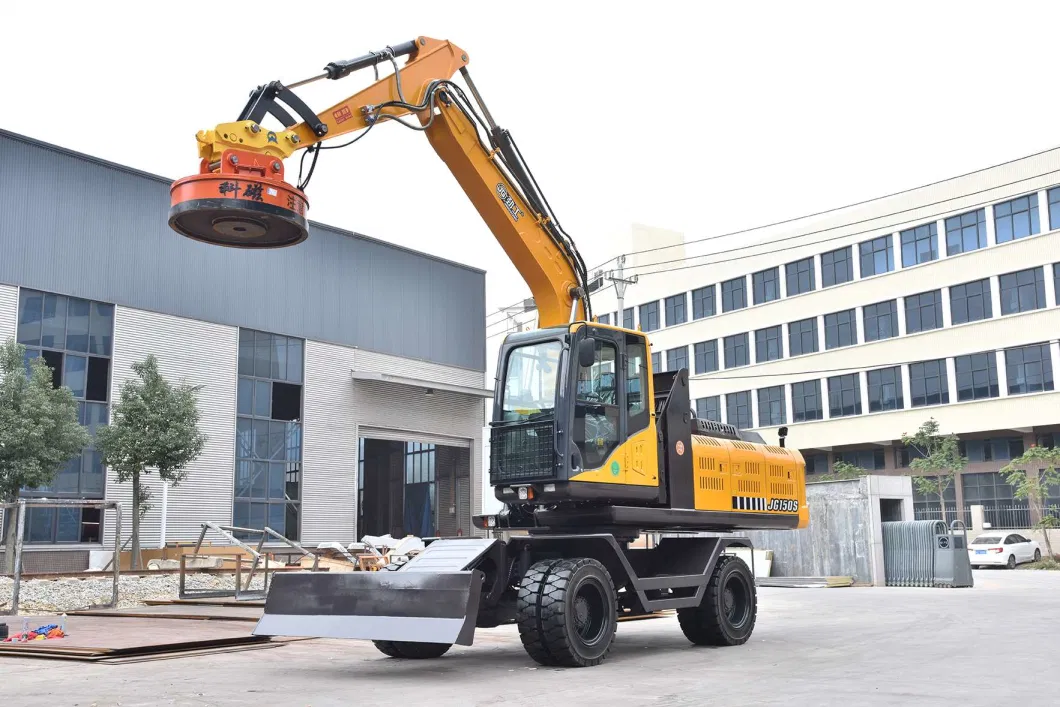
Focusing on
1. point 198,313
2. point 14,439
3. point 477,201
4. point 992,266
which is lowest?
point 14,439

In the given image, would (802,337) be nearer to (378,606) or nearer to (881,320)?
(881,320)

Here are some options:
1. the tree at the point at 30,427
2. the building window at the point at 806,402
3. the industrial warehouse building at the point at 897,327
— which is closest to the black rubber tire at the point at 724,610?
the tree at the point at 30,427

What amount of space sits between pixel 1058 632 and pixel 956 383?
42932 mm


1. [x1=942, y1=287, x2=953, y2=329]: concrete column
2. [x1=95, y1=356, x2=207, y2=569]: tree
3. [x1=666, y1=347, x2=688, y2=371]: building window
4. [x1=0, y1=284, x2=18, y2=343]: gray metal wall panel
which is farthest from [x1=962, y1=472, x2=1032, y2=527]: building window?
[x1=0, y1=284, x2=18, y2=343]: gray metal wall panel

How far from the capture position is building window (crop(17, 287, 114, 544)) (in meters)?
28.6

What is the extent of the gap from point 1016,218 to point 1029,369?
7495 mm

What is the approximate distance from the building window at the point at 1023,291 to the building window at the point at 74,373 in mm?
41824

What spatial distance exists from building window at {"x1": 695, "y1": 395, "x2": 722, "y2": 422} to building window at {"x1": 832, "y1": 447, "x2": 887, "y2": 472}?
9091mm

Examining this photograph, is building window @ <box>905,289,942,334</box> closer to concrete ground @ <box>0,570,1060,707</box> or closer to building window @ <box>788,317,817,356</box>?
building window @ <box>788,317,817,356</box>

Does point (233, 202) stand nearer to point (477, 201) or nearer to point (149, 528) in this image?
point (477, 201)

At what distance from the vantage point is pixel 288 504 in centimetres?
3519

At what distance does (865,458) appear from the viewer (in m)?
60.0

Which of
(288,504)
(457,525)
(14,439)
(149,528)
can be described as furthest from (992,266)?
(14,439)

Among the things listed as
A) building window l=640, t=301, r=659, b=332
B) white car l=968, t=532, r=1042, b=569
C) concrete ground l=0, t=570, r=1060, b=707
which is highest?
building window l=640, t=301, r=659, b=332
